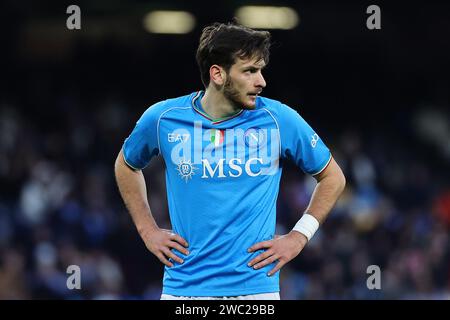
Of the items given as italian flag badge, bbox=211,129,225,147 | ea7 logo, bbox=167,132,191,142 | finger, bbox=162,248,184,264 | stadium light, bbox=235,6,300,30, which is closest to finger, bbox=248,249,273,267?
finger, bbox=162,248,184,264

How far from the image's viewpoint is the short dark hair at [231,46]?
5.27m

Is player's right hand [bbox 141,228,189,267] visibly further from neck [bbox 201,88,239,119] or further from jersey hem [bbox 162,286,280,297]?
neck [bbox 201,88,239,119]

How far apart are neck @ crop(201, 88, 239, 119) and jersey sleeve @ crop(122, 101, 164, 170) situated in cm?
Result: 28

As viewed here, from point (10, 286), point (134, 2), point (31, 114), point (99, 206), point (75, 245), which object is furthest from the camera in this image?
point (134, 2)

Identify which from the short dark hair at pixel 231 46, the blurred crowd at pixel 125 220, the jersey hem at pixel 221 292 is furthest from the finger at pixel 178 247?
the blurred crowd at pixel 125 220

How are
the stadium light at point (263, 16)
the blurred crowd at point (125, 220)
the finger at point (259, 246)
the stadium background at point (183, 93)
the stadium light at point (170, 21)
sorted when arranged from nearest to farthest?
the finger at point (259, 246), the blurred crowd at point (125, 220), the stadium background at point (183, 93), the stadium light at point (263, 16), the stadium light at point (170, 21)

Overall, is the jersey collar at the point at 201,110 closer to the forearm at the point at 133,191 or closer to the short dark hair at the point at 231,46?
the short dark hair at the point at 231,46

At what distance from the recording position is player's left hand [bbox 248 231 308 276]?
5141mm

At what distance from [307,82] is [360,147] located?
182 cm

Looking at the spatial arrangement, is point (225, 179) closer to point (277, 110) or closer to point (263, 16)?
point (277, 110)

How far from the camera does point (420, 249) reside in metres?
14.4

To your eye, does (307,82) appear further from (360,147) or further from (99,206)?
(99,206)

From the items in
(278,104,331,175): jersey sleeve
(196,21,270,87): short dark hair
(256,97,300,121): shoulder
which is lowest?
(278,104,331,175): jersey sleeve
